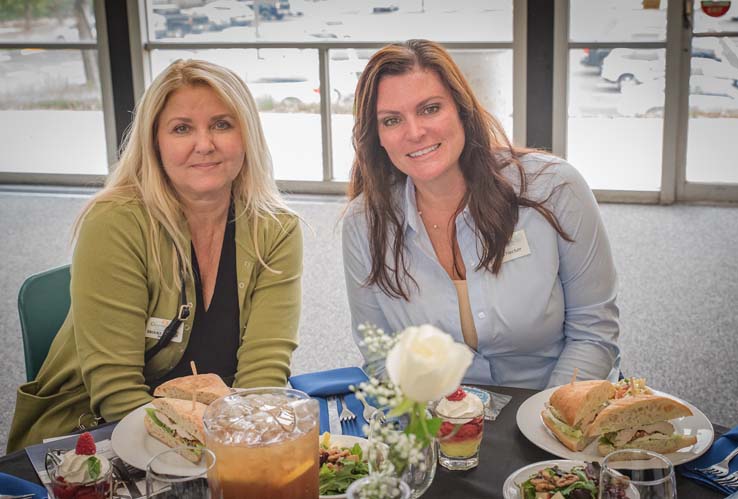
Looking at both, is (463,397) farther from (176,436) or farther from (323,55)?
(323,55)

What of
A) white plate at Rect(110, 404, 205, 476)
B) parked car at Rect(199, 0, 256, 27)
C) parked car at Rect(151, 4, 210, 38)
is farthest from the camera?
parked car at Rect(151, 4, 210, 38)

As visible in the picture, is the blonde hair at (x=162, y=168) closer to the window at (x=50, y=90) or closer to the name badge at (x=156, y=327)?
the name badge at (x=156, y=327)

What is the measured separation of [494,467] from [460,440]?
9 cm

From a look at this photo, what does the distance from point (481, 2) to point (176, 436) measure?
19.2 feet

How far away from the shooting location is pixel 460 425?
54.7 inches

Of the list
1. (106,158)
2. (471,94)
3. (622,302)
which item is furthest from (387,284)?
(106,158)

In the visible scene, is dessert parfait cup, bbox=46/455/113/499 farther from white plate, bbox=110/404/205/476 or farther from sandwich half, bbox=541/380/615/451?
sandwich half, bbox=541/380/615/451

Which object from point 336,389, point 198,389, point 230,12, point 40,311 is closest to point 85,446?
point 198,389

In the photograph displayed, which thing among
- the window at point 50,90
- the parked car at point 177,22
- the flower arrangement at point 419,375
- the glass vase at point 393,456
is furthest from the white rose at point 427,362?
the window at point 50,90

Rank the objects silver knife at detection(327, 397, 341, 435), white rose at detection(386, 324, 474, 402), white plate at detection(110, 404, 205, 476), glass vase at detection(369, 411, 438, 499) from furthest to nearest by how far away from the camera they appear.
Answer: silver knife at detection(327, 397, 341, 435), white plate at detection(110, 404, 205, 476), glass vase at detection(369, 411, 438, 499), white rose at detection(386, 324, 474, 402)

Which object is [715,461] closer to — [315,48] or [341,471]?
[341,471]

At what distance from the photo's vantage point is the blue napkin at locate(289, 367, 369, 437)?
1649 mm

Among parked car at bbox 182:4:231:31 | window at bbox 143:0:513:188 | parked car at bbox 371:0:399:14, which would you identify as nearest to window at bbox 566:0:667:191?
window at bbox 143:0:513:188

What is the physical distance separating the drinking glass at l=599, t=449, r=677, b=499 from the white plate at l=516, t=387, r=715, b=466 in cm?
32
